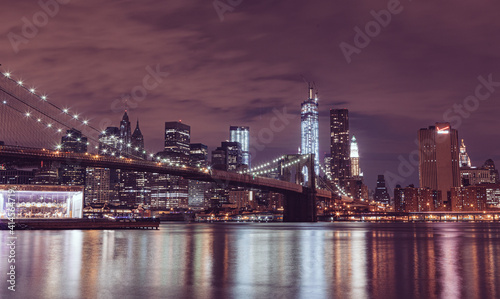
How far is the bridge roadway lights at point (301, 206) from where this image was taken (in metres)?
109

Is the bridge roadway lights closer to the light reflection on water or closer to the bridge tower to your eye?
the bridge tower

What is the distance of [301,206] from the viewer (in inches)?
4385

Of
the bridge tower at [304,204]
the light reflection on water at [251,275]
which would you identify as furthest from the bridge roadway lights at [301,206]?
→ the light reflection on water at [251,275]

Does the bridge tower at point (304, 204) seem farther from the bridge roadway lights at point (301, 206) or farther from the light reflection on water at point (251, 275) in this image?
the light reflection on water at point (251, 275)

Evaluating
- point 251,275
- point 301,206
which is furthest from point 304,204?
point 251,275

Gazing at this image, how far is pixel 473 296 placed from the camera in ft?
43.7

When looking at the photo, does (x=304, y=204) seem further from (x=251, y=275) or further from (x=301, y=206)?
(x=251, y=275)

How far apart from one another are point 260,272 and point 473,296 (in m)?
7.45

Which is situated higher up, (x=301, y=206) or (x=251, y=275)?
(x=301, y=206)

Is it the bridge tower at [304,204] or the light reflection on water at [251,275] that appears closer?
the light reflection on water at [251,275]

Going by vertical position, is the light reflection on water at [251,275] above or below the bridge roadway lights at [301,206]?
below

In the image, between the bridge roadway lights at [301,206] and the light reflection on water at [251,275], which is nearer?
the light reflection on water at [251,275]

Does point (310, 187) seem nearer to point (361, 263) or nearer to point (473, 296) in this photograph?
point (361, 263)

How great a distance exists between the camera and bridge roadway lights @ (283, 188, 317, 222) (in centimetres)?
10925
